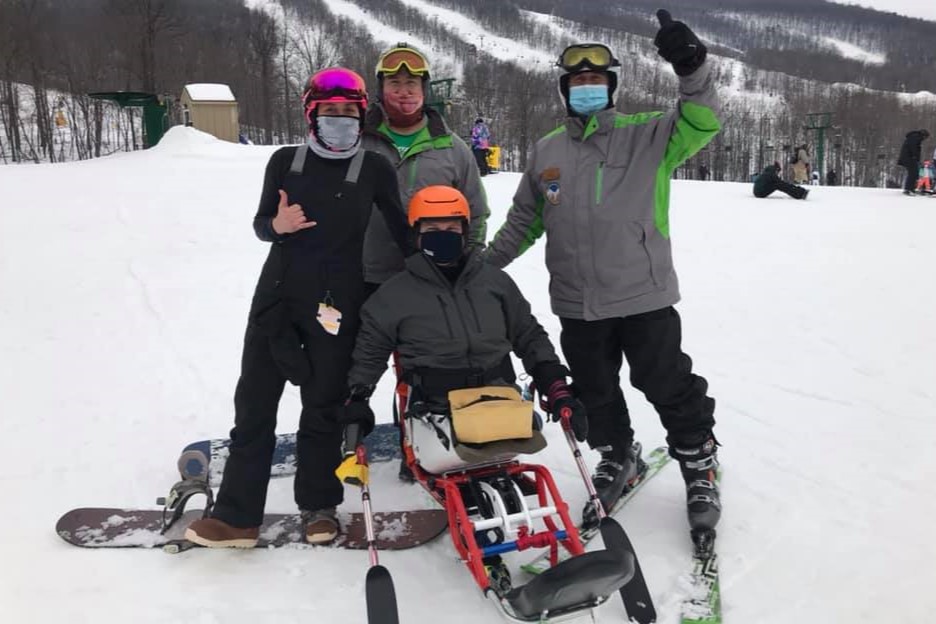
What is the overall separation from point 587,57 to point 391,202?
1.10 metres

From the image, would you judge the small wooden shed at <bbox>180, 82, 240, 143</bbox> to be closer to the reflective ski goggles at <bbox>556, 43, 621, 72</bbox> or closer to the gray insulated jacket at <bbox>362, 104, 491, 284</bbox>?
the gray insulated jacket at <bbox>362, 104, 491, 284</bbox>

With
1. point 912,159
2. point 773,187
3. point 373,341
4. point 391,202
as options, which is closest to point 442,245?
point 391,202

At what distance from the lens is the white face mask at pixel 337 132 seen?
2865 mm

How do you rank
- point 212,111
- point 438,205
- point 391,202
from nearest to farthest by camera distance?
point 438,205 → point 391,202 → point 212,111

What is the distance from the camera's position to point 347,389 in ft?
10.2

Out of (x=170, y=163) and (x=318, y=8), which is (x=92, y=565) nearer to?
(x=170, y=163)

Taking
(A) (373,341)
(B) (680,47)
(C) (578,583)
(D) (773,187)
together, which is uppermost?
(B) (680,47)

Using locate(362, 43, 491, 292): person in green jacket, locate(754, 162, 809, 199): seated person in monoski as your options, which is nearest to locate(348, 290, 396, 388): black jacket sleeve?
locate(362, 43, 491, 292): person in green jacket

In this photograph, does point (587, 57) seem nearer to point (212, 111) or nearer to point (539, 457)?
point (539, 457)

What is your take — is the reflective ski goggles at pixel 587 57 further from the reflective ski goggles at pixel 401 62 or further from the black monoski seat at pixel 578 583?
the black monoski seat at pixel 578 583

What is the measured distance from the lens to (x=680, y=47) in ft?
8.36

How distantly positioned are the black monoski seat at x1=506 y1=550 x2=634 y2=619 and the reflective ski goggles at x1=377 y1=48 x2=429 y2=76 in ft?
7.43

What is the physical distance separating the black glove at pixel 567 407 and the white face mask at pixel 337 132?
4.67 ft

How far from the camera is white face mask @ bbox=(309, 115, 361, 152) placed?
2.87 metres
